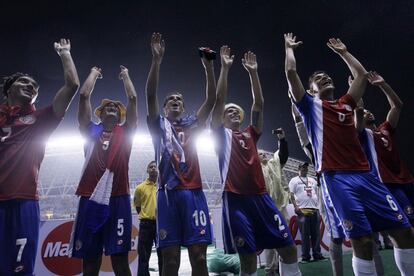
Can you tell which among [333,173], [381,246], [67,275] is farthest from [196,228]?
[381,246]

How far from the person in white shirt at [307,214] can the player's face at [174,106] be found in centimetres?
576

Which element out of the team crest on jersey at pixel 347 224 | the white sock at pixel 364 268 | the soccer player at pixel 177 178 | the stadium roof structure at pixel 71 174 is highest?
the stadium roof structure at pixel 71 174

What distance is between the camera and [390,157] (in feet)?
17.7

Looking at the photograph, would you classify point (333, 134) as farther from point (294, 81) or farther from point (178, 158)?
point (178, 158)

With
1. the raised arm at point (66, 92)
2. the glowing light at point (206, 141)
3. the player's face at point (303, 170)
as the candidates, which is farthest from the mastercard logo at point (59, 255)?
the player's face at point (303, 170)

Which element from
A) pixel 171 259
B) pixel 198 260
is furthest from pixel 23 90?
pixel 198 260

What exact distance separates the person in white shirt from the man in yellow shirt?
3.79 m

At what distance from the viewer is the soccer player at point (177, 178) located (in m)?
3.78

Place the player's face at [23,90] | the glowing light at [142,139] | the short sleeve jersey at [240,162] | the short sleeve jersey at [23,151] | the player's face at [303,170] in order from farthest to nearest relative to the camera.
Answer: the glowing light at [142,139] → the player's face at [303,170] → the short sleeve jersey at [240,162] → the player's face at [23,90] → the short sleeve jersey at [23,151]

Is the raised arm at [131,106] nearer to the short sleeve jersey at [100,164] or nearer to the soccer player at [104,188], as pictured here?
the soccer player at [104,188]

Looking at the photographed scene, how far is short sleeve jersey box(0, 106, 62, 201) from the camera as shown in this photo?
3.26 meters

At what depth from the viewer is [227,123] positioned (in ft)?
16.8

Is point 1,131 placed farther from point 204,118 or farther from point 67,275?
point 67,275

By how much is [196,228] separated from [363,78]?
2694mm
